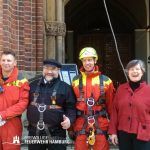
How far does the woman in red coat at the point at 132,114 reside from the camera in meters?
5.06

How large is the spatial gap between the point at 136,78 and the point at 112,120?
474 millimetres

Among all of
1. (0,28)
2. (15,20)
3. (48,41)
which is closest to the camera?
(0,28)

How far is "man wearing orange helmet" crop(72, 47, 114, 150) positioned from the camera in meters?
5.32

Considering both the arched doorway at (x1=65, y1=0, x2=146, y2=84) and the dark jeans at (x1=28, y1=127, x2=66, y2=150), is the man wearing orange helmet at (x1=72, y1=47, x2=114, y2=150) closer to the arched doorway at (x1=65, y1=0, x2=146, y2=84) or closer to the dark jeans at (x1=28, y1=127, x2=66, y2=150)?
the dark jeans at (x1=28, y1=127, x2=66, y2=150)

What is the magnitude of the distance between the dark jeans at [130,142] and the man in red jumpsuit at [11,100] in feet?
3.21

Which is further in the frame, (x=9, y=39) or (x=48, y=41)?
(x=48, y=41)

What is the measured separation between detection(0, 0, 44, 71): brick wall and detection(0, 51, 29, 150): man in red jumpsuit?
7.69 ft

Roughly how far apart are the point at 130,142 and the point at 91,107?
1.68ft

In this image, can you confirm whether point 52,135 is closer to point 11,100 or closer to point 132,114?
point 11,100

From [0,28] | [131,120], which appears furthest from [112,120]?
[0,28]

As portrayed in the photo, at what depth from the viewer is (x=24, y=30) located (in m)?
8.82

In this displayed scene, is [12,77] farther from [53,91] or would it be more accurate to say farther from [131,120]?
[131,120]

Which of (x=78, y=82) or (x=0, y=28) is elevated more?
(x=0, y=28)

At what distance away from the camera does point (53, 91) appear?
5.23 meters
